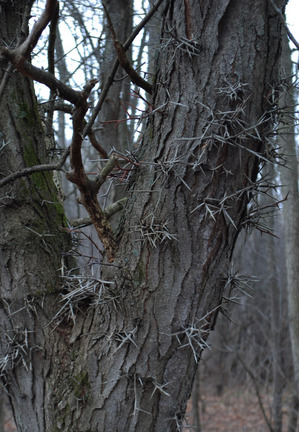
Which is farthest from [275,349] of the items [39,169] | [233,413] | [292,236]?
[39,169]

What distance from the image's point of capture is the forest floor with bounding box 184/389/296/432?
9.80 meters

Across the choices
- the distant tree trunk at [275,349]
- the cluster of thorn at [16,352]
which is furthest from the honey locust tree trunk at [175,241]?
the distant tree trunk at [275,349]

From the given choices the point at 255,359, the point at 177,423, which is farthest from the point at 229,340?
the point at 177,423

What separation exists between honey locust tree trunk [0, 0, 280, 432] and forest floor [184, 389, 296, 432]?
833 cm

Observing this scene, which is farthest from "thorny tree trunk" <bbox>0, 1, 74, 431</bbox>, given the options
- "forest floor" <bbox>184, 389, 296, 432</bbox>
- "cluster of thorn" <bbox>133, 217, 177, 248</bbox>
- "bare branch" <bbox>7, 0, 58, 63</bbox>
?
"forest floor" <bbox>184, 389, 296, 432</bbox>

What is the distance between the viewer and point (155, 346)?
64.3 inches

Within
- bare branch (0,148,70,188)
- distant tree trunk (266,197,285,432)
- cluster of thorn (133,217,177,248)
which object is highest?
bare branch (0,148,70,188)

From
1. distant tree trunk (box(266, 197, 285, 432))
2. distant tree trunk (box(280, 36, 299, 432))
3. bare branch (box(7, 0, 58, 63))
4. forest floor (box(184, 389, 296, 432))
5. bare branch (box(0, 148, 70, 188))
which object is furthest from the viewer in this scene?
forest floor (box(184, 389, 296, 432))

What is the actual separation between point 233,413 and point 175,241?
1085cm

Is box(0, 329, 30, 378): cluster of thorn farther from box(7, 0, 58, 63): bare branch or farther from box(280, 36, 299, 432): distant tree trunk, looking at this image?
box(280, 36, 299, 432): distant tree trunk

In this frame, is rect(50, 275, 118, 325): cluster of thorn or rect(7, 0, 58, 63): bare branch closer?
rect(7, 0, 58, 63): bare branch

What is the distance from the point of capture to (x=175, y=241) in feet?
5.43

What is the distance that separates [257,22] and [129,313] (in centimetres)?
126

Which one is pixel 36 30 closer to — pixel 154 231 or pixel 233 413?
pixel 154 231
